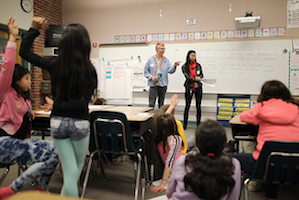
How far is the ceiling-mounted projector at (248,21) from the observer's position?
467cm

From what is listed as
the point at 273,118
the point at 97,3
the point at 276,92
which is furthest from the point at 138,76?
the point at 273,118

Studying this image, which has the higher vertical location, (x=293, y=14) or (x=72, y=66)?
(x=293, y=14)

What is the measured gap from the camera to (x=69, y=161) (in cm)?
141

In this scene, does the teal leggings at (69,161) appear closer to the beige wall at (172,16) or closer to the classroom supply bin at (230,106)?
the classroom supply bin at (230,106)

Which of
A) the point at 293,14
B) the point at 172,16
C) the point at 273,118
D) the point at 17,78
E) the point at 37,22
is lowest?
the point at 273,118

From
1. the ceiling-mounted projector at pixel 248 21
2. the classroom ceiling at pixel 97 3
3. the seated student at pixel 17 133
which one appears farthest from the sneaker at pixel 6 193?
the classroom ceiling at pixel 97 3

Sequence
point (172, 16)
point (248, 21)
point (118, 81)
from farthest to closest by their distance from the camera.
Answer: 1. point (118, 81)
2. point (172, 16)
3. point (248, 21)

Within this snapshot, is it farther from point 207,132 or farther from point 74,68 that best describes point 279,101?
point 74,68

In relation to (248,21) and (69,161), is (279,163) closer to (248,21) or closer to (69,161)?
(69,161)

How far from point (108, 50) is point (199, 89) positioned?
100 inches

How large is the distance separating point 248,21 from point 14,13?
15.6ft

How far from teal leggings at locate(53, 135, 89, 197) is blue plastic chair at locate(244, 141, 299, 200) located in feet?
3.59

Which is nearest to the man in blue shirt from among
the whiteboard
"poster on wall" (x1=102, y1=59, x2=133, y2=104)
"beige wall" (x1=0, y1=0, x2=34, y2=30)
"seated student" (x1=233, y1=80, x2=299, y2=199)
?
the whiteboard

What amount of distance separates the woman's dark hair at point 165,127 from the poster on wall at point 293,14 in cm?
410
